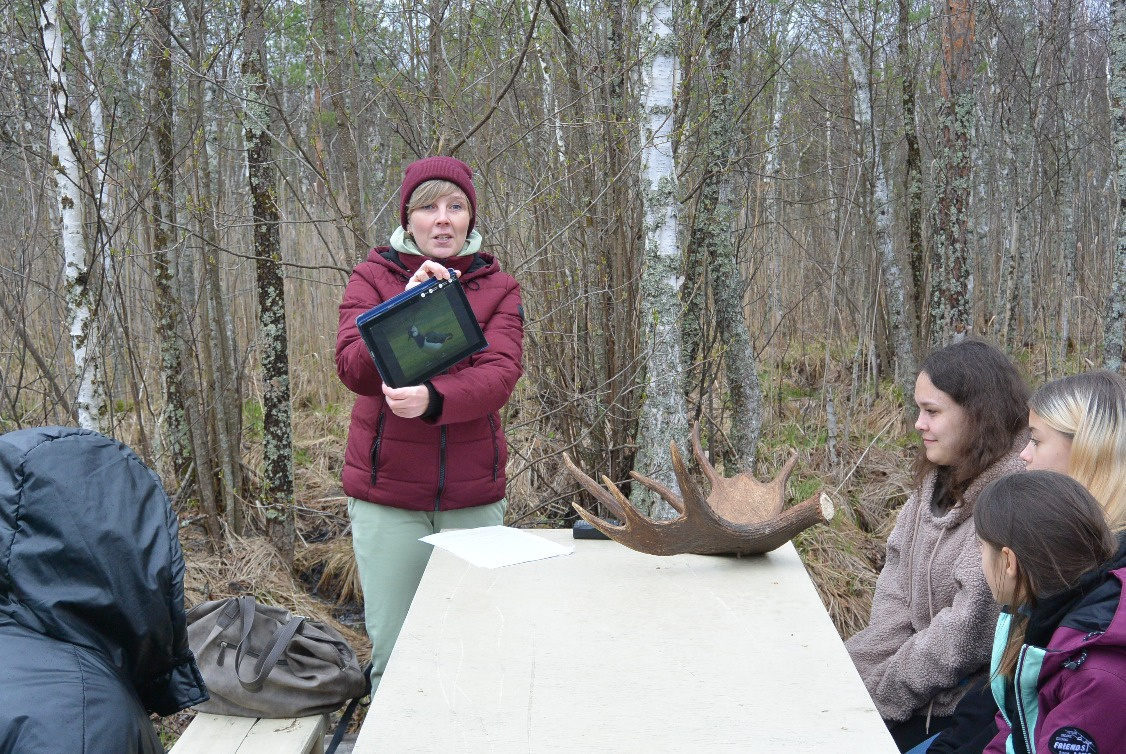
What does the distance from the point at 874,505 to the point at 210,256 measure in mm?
3682

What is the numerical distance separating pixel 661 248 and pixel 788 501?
210 centimetres

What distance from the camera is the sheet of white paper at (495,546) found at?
253 cm

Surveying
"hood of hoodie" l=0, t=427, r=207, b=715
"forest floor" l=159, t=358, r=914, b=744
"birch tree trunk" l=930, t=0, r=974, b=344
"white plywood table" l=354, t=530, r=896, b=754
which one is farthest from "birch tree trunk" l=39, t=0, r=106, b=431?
"birch tree trunk" l=930, t=0, r=974, b=344

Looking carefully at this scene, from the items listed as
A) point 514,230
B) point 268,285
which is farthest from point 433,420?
point 514,230

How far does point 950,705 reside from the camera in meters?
2.35

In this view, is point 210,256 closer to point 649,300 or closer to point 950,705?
point 649,300

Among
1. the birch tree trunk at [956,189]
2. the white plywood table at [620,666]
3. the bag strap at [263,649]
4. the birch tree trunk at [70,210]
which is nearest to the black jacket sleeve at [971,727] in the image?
the white plywood table at [620,666]

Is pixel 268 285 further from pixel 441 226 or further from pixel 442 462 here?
pixel 442 462

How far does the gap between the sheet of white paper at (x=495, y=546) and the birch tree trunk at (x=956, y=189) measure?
353cm

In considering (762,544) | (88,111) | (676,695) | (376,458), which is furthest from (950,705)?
(88,111)

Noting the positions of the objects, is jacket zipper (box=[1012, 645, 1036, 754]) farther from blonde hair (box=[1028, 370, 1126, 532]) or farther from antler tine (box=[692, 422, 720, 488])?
antler tine (box=[692, 422, 720, 488])

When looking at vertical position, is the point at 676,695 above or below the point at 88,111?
below

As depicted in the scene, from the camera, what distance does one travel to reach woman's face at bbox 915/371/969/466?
2.50 m

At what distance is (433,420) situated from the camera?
267 cm
